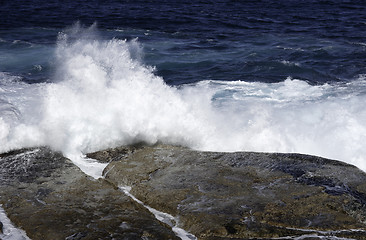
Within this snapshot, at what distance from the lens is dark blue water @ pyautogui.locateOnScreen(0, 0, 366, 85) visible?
53.4 ft

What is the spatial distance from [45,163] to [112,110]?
2.47m

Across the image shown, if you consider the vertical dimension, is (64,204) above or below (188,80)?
above

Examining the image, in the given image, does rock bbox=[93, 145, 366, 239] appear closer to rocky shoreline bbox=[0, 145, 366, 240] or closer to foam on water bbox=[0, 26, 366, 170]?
rocky shoreline bbox=[0, 145, 366, 240]

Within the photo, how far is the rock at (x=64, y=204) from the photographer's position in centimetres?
573

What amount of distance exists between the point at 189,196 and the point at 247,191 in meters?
0.78

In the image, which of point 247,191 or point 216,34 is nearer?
point 247,191

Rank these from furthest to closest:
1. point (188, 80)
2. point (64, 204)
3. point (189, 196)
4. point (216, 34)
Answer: point (216, 34) → point (188, 80) → point (189, 196) → point (64, 204)

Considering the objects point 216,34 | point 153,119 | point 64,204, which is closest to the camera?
point 64,204

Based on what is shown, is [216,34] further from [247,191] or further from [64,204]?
[64,204]

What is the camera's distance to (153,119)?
9.73 metres

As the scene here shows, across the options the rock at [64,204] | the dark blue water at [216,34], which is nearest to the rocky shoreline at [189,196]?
the rock at [64,204]

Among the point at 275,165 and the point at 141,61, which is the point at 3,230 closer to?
the point at 275,165

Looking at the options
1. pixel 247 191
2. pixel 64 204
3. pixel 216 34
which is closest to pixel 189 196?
pixel 247 191

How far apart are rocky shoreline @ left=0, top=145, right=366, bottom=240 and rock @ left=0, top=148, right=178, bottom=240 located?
0.04ft
